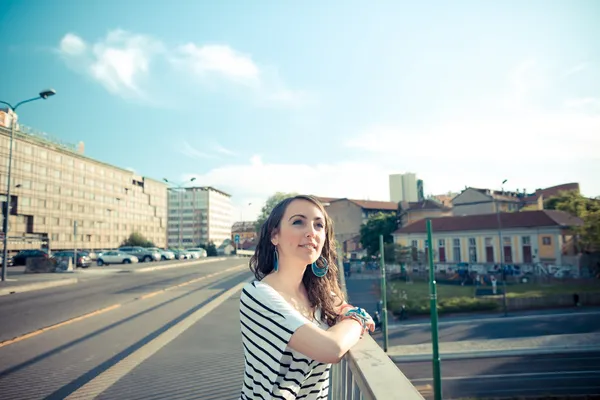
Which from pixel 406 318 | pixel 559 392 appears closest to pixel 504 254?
pixel 406 318

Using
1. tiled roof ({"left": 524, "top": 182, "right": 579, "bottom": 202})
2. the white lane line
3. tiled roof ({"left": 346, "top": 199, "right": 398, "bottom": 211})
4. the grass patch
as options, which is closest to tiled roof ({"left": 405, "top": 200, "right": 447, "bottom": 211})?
tiled roof ({"left": 346, "top": 199, "right": 398, "bottom": 211})

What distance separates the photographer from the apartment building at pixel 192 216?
376 feet

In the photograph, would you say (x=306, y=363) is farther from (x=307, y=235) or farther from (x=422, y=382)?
(x=422, y=382)

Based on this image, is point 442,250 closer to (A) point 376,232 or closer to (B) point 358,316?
(A) point 376,232

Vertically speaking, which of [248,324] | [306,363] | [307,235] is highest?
[307,235]

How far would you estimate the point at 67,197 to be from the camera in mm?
56906

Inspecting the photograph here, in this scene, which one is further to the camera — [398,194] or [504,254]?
[398,194]

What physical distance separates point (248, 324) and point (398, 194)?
112 m

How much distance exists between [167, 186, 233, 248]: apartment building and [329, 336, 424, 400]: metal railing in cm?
11634

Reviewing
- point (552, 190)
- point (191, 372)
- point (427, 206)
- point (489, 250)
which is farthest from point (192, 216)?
point (191, 372)

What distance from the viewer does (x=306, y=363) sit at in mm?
1479

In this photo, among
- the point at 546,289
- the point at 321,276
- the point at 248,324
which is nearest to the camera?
the point at 248,324

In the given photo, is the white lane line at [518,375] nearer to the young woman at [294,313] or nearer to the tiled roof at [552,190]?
the young woman at [294,313]

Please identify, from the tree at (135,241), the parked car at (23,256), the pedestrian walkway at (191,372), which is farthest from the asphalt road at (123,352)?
the tree at (135,241)
